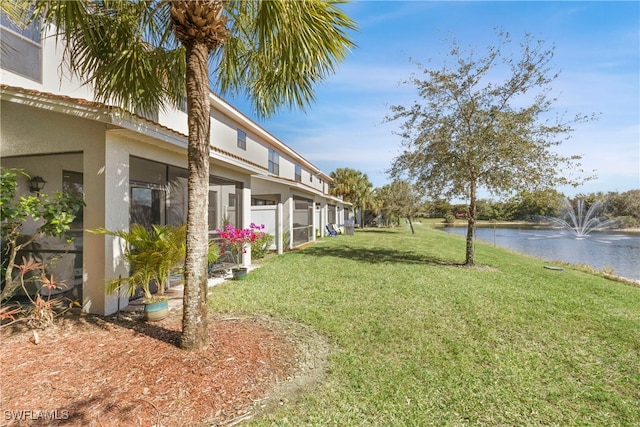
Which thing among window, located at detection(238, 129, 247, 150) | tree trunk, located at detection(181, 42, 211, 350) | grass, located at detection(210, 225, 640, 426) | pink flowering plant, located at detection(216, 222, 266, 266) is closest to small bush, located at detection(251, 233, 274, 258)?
pink flowering plant, located at detection(216, 222, 266, 266)

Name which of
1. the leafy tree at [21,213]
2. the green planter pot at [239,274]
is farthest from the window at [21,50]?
the green planter pot at [239,274]

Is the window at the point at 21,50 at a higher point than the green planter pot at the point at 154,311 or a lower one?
higher

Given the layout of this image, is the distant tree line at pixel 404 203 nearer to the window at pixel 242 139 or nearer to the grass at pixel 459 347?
the grass at pixel 459 347

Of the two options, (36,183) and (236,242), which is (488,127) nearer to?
(236,242)

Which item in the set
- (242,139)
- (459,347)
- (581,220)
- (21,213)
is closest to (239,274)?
(21,213)

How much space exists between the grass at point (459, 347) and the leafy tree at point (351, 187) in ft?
93.9

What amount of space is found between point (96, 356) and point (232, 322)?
193 centimetres

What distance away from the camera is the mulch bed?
111 inches

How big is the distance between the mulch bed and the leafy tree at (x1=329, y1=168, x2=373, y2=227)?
1306 inches

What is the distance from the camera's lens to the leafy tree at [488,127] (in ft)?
33.0

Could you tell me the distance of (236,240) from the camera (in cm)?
907

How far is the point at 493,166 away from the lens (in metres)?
10.8

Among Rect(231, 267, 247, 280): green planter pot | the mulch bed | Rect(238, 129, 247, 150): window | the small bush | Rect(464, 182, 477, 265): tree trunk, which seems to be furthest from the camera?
Rect(238, 129, 247, 150): window

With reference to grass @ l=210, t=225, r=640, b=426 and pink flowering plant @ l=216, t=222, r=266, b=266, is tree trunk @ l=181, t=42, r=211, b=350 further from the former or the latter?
pink flowering plant @ l=216, t=222, r=266, b=266
